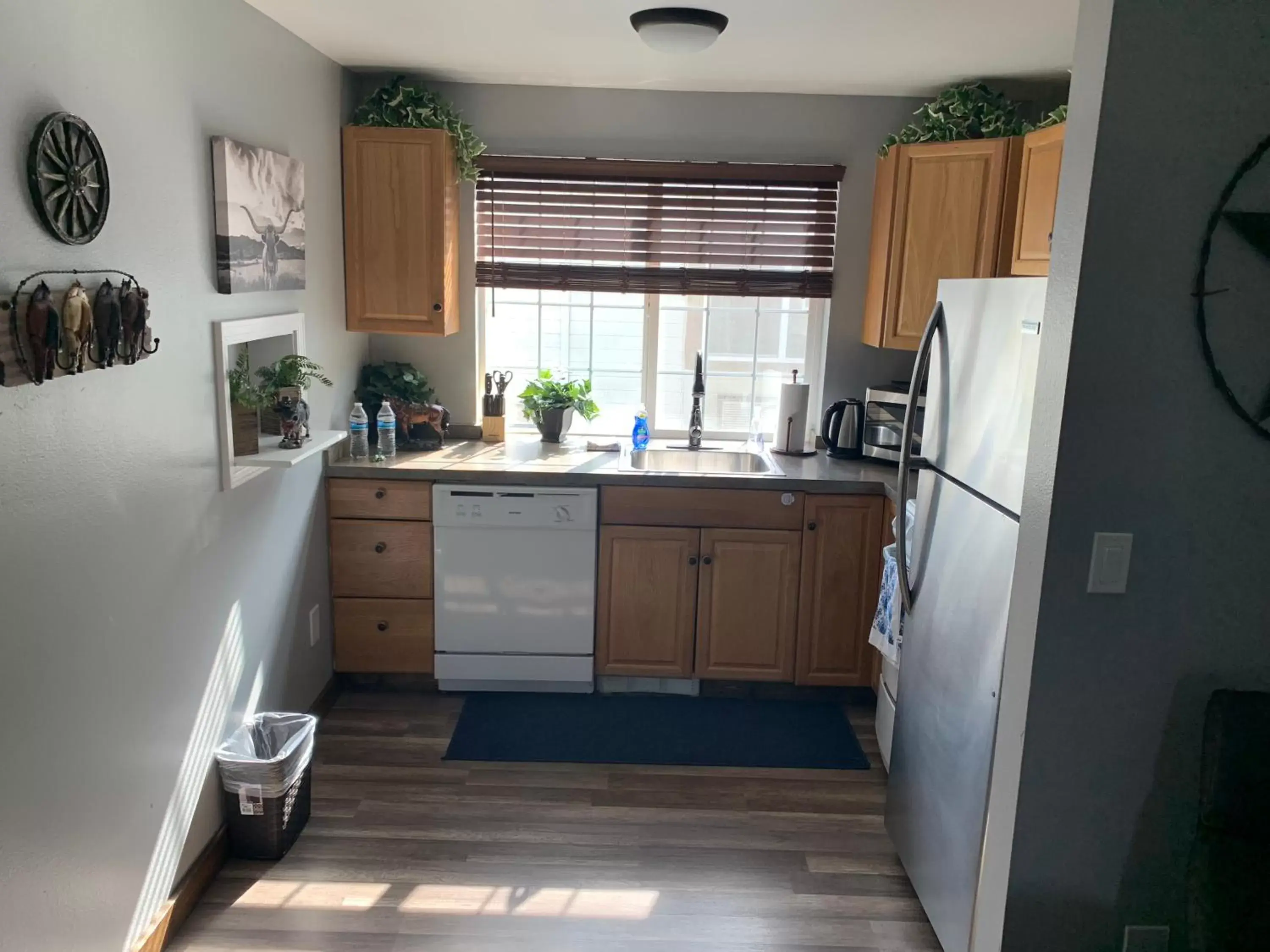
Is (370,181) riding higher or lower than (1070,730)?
higher

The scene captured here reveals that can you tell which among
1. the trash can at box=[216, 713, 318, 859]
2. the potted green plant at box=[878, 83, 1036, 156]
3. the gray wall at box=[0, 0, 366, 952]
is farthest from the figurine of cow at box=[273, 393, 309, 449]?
the potted green plant at box=[878, 83, 1036, 156]

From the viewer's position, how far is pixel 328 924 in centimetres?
235

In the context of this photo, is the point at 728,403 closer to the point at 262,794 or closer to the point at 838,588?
the point at 838,588

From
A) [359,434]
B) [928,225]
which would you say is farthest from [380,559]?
[928,225]

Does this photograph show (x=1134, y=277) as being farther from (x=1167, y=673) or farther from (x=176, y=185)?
(x=176, y=185)

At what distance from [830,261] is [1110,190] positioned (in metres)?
2.37

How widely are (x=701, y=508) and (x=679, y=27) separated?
1630 millimetres

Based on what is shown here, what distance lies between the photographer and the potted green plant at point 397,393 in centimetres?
373

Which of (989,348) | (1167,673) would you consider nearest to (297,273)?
(989,348)

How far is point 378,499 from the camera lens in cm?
344

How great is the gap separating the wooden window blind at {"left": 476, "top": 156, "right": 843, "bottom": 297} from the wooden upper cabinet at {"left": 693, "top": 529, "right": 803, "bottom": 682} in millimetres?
1107

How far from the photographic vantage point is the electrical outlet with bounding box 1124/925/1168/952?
1805 mm

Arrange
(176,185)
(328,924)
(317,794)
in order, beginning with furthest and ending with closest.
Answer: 1. (317,794)
2. (328,924)
3. (176,185)

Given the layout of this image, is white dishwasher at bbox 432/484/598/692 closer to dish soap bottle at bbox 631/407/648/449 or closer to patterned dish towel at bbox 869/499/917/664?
dish soap bottle at bbox 631/407/648/449
